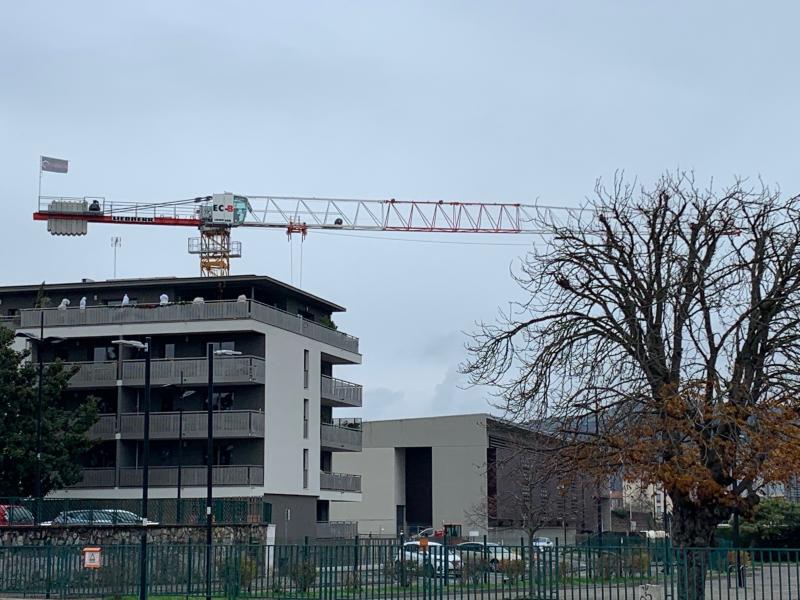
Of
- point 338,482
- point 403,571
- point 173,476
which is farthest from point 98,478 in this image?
point 403,571

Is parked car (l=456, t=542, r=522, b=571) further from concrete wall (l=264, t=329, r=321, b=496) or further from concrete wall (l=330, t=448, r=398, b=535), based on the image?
concrete wall (l=330, t=448, r=398, b=535)

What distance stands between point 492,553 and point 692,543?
247 inches

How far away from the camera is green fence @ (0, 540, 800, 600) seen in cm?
2452

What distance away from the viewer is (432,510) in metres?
83.1

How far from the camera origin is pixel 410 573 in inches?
1123

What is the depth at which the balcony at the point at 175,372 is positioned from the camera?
195ft

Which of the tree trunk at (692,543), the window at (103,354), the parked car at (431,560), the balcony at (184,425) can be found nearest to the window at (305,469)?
the balcony at (184,425)

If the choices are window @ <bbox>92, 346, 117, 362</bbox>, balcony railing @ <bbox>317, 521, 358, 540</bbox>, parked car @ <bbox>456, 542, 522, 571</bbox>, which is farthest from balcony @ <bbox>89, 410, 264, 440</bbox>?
parked car @ <bbox>456, 542, 522, 571</bbox>

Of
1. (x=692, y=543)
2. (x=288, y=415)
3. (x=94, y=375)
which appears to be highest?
(x=94, y=375)

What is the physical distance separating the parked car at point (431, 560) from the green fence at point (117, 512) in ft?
61.1

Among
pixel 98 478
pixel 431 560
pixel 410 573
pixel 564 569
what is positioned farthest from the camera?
pixel 98 478

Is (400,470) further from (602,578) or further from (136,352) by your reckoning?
(602,578)

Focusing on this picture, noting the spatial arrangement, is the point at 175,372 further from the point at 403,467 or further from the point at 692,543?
the point at 692,543

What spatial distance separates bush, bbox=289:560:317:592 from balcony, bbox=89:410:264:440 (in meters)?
29.4
